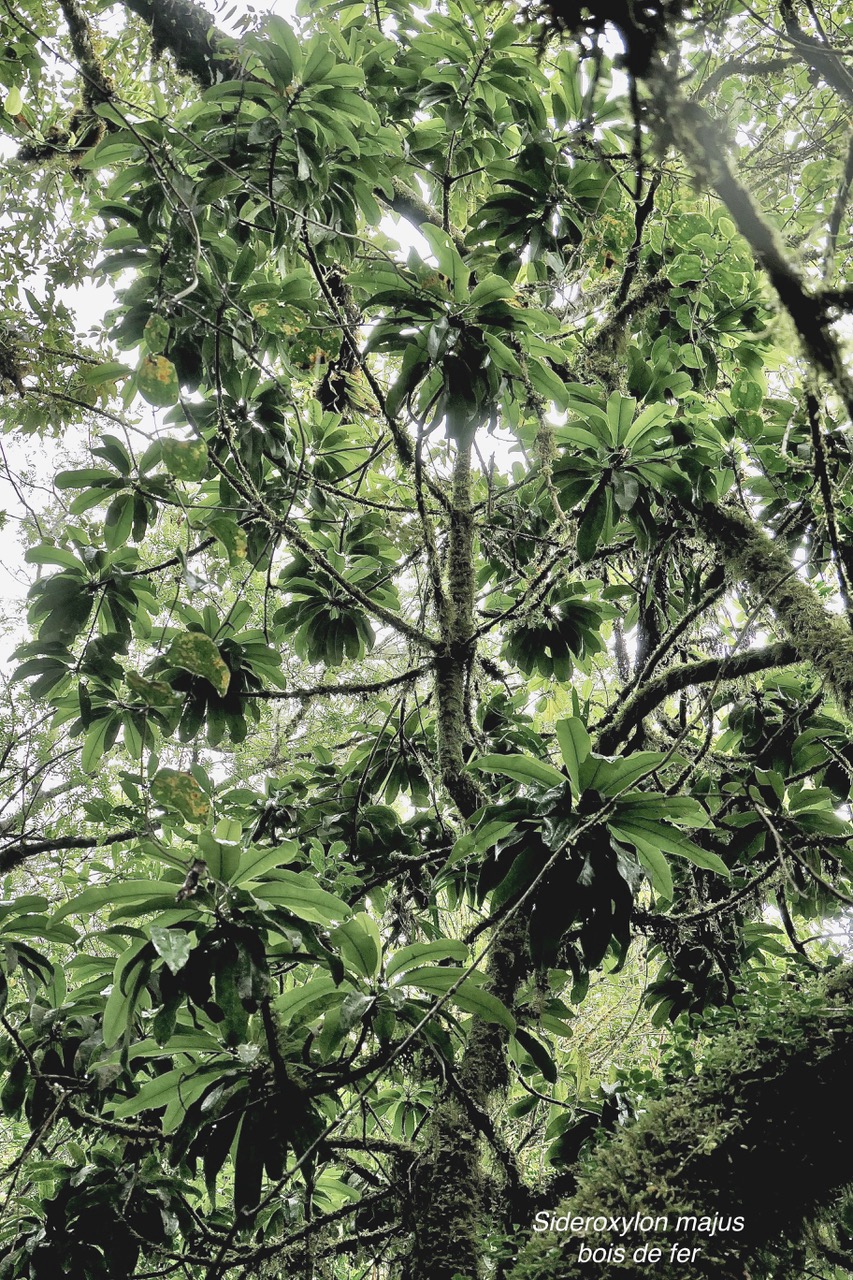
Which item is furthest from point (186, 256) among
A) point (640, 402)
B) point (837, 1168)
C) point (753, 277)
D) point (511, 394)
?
point (837, 1168)

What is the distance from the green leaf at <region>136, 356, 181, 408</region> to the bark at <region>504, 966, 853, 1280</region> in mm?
1801

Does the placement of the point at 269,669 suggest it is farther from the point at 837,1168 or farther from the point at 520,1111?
the point at 837,1168

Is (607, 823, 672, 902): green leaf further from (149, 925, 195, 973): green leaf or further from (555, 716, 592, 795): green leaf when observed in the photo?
(149, 925, 195, 973): green leaf

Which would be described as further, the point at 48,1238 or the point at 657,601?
the point at 657,601

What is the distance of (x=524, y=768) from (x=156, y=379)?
4.08 ft

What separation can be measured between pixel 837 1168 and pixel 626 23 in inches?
61.2

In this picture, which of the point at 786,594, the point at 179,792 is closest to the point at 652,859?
the point at 786,594

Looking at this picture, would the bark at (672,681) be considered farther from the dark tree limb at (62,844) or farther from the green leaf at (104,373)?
the green leaf at (104,373)

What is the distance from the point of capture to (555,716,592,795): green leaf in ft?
5.71

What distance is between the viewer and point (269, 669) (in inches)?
104

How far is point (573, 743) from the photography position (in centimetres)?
175

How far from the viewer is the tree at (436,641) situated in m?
1.45

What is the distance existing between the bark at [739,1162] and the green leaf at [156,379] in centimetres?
180

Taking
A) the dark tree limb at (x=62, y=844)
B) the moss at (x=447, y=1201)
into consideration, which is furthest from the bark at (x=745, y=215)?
the dark tree limb at (x=62, y=844)
